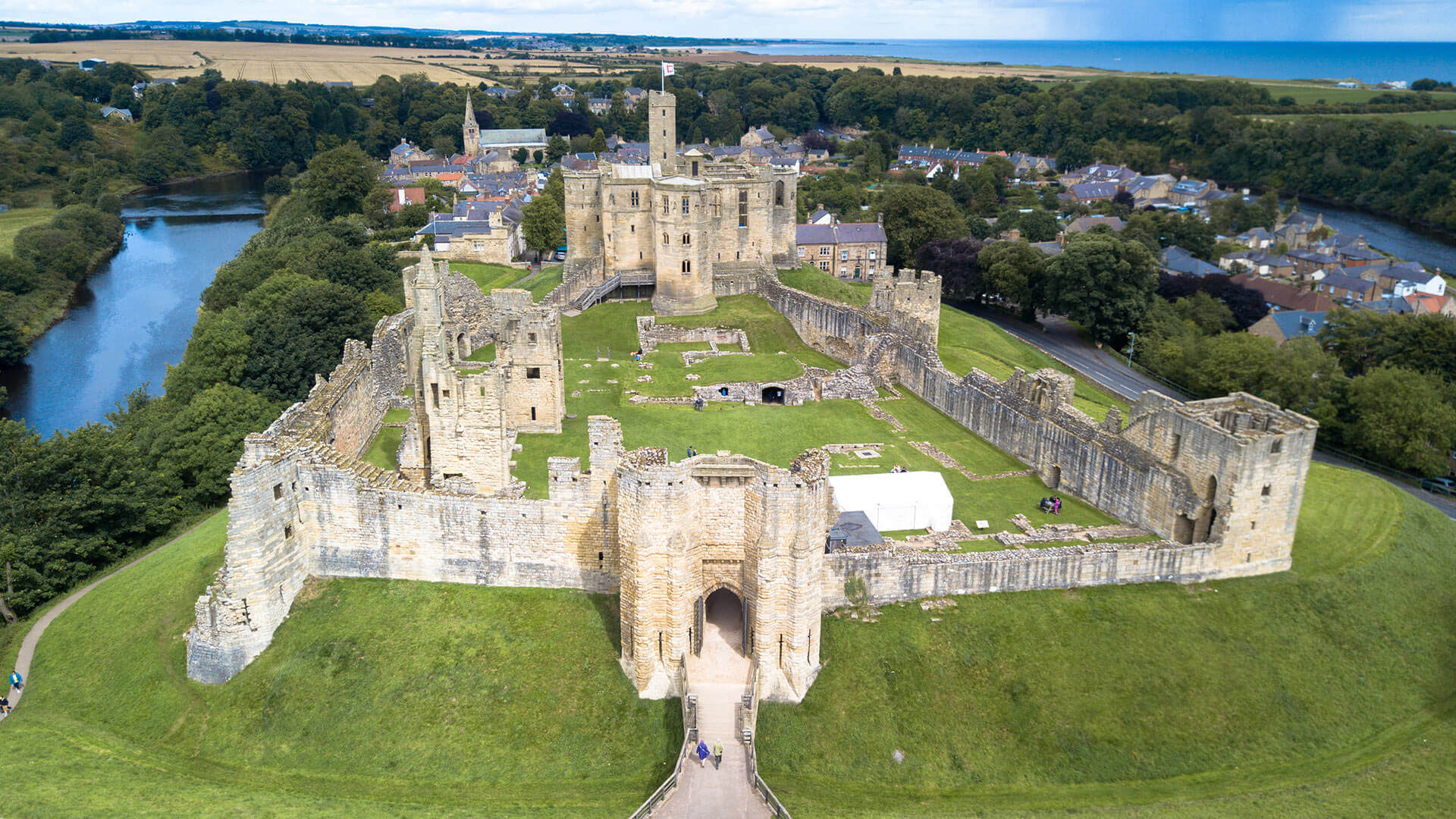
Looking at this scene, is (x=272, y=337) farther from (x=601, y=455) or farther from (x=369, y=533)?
(x=601, y=455)

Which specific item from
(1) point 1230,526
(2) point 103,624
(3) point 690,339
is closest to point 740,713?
(1) point 1230,526

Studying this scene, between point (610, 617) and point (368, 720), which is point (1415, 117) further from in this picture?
point (368, 720)

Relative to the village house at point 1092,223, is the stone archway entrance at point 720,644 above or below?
above

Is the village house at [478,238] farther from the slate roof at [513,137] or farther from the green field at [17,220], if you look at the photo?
the slate roof at [513,137]

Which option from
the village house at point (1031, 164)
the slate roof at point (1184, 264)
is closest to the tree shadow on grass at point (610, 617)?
the slate roof at point (1184, 264)

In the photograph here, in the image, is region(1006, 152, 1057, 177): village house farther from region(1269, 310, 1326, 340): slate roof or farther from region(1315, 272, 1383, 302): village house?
region(1269, 310, 1326, 340): slate roof
